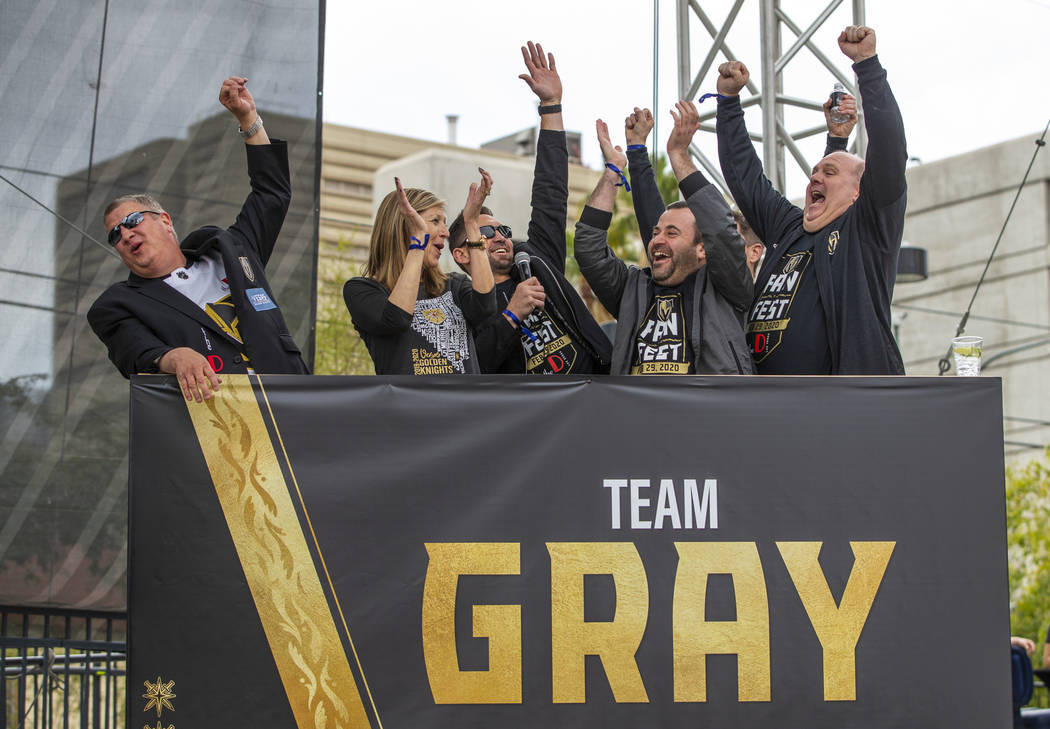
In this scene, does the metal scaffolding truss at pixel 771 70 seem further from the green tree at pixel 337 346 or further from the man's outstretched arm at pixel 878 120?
the green tree at pixel 337 346

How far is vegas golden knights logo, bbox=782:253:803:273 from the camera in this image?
396 centimetres

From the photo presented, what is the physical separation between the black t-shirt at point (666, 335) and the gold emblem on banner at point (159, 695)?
1648 millimetres

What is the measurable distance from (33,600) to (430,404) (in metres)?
2.07

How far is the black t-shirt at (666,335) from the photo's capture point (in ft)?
12.5

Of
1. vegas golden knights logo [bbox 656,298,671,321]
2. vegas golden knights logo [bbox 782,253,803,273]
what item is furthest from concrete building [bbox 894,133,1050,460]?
vegas golden knights logo [bbox 656,298,671,321]

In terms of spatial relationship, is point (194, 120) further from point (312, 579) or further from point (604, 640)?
point (604, 640)

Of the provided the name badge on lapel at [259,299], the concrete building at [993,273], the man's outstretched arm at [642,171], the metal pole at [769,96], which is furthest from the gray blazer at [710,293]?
the concrete building at [993,273]

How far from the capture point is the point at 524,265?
431 centimetres

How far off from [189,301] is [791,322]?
1.83 meters

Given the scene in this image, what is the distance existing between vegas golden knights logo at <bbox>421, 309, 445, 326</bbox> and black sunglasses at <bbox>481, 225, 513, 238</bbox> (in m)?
0.48

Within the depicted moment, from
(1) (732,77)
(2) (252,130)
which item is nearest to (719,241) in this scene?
(1) (732,77)

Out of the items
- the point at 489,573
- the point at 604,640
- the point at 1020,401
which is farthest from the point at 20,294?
the point at 1020,401

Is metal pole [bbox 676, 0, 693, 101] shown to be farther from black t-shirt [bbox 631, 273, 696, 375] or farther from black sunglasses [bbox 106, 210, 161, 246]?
black sunglasses [bbox 106, 210, 161, 246]

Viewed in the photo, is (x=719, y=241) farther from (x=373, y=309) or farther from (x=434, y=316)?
(x=373, y=309)
